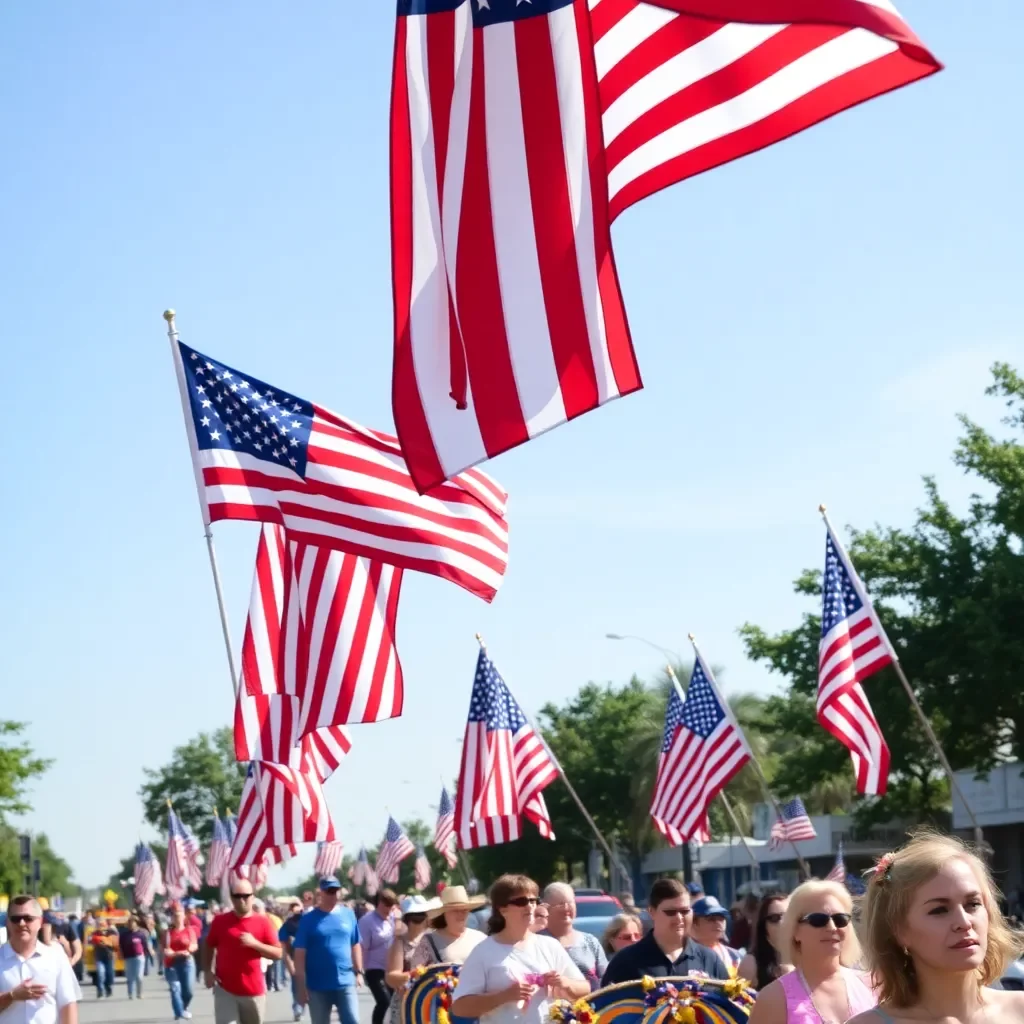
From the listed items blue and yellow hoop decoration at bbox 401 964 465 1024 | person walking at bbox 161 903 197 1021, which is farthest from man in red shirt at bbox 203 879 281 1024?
person walking at bbox 161 903 197 1021

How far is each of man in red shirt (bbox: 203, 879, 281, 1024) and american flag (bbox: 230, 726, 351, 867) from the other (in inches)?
60.9

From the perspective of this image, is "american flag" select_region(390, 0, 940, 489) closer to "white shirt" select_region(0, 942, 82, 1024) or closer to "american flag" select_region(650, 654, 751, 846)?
"white shirt" select_region(0, 942, 82, 1024)

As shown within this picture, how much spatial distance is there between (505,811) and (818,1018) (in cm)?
2000

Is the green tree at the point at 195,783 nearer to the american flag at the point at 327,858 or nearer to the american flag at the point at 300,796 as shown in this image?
the american flag at the point at 327,858

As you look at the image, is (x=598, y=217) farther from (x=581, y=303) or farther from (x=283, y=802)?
(x=283, y=802)

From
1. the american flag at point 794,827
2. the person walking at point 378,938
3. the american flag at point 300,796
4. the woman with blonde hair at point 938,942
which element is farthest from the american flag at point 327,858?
the woman with blonde hair at point 938,942

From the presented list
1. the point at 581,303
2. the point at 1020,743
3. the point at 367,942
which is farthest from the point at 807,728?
the point at 581,303

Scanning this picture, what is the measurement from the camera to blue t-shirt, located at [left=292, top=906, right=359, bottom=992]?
53.8 feet

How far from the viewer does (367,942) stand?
20.4 m

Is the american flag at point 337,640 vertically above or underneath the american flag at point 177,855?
underneath

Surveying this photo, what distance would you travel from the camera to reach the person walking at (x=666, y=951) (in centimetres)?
911

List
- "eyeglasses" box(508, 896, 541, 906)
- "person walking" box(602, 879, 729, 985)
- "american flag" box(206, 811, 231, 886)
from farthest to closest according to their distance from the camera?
"american flag" box(206, 811, 231, 886) → "eyeglasses" box(508, 896, 541, 906) → "person walking" box(602, 879, 729, 985)

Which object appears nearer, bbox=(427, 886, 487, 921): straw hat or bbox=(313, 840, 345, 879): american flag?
bbox=(427, 886, 487, 921): straw hat

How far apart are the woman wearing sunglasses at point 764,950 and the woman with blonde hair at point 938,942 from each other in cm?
396
